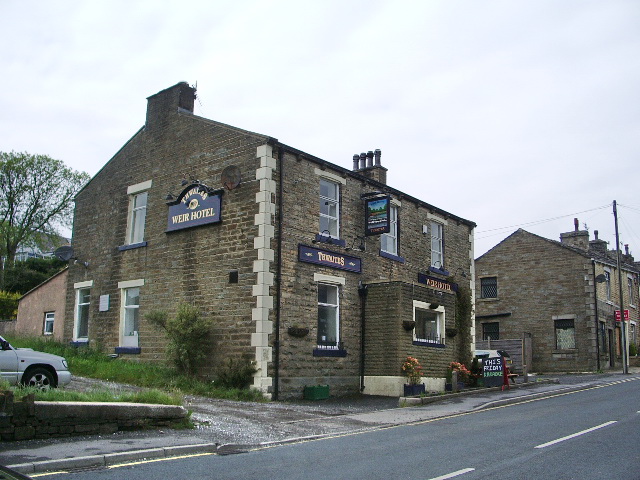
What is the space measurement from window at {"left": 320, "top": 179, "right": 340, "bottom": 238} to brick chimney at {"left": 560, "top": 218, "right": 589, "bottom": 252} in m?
23.3

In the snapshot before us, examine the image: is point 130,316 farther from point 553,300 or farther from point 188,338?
point 553,300

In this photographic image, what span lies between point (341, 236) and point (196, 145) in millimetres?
5449

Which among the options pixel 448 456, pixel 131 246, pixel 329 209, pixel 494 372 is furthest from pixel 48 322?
pixel 448 456

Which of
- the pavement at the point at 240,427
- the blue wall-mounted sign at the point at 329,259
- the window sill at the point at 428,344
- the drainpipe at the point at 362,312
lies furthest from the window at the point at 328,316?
the window sill at the point at 428,344

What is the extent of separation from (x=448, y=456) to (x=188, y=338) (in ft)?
33.4

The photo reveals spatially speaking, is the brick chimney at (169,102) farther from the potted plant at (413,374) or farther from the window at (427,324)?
the potted plant at (413,374)

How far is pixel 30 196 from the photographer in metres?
45.3

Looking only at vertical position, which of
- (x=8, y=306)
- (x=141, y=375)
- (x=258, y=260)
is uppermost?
(x=258, y=260)

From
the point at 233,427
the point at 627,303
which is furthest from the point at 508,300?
the point at 233,427

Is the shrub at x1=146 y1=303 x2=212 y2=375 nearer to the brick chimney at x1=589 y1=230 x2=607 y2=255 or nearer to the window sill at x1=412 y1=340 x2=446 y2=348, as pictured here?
the window sill at x1=412 y1=340 x2=446 y2=348

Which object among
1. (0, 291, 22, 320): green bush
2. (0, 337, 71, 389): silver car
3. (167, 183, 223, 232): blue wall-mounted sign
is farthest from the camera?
(0, 291, 22, 320): green bush

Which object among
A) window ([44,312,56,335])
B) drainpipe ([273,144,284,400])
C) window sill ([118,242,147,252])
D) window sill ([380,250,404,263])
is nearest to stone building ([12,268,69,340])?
window ([44,312,56,335])

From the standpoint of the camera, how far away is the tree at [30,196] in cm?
4419

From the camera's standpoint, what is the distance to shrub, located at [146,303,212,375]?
17.9 meters
